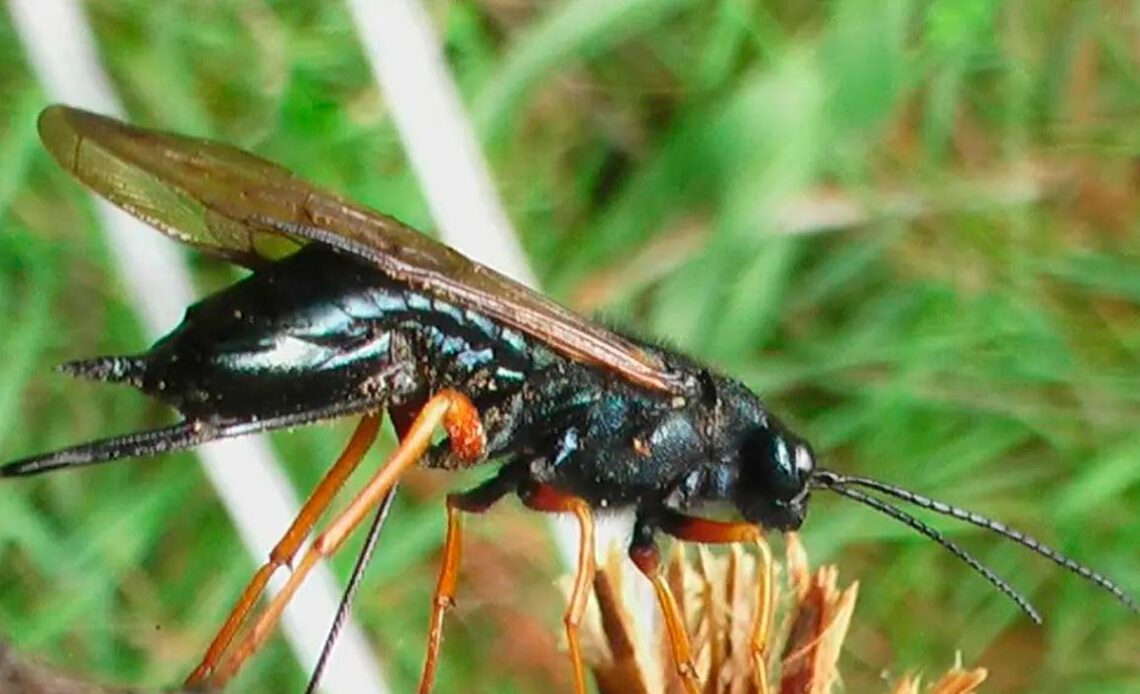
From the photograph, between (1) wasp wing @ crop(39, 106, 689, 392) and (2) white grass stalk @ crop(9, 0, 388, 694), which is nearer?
(1) wasp wing @ crop(39, 106, 689, 392)

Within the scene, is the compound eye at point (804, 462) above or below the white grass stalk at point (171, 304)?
below

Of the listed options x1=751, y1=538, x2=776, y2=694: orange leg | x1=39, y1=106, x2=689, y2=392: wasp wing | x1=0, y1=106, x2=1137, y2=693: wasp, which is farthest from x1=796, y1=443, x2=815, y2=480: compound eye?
x1=39, y1=106, x2=689, y2=392: wasp wing

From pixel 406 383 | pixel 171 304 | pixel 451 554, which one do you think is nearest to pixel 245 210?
pixel 406 383

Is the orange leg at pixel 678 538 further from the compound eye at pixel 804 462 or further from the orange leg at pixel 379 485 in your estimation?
the orange leg at pixel 379 485

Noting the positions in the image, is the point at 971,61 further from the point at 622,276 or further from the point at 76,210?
the point at 76,210

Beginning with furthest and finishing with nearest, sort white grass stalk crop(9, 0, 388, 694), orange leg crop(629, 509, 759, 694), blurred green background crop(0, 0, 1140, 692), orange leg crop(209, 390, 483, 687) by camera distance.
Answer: blurred green background crop(0, 0, 1140, 692) < white grass stalk crop(9, 0, 388, 694) < orange leg crop(629, 509, 759, 694) < orange leg crop(209, 390, 483, 687)

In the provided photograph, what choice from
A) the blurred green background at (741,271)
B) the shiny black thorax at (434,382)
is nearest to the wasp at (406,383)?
the shiny black thorax at (434,382)

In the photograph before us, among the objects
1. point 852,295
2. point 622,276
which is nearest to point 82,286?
point 622,276

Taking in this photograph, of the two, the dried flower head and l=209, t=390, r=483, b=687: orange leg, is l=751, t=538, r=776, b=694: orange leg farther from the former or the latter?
l=209, t=390, r=483, b=687: orange leg
